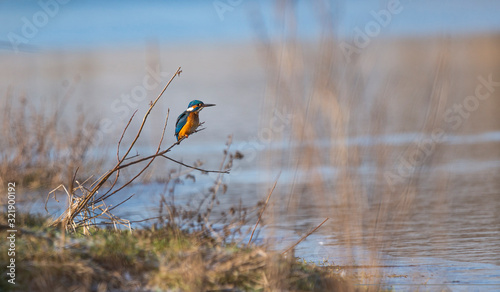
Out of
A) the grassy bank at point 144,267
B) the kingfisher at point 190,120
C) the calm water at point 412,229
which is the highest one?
the kingfisher at point 190,120

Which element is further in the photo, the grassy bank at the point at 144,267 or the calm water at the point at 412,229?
the calm water at the point at 412,229

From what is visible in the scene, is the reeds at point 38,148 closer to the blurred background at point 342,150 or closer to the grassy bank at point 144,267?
the blurred background at point 342,150

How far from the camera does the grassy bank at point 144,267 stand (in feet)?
12.0

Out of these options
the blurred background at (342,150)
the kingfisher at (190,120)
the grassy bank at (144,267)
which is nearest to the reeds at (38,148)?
the blurred background at (342,150)

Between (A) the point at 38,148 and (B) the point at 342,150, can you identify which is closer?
(B) the point at 342,150

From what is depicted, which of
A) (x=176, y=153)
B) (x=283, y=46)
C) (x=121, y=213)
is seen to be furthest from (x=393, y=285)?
(x=176, y=153)

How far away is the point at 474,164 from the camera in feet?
31.7

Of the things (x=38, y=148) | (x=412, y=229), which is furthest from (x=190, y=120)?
(x=38, y=148)

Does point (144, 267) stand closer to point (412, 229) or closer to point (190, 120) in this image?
point (190, 120)

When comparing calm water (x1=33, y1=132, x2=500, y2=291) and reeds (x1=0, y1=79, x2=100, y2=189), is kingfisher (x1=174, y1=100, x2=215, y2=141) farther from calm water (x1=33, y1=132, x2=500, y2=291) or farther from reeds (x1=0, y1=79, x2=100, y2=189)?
reeds (x1=0, y1=79, x2=100, y2=189)

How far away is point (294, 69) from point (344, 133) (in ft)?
1.33

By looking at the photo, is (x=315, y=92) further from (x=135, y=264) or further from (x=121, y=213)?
(x=121, y=213)

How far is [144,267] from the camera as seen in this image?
12.6 feet

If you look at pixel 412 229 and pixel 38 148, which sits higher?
pixel 38 148
